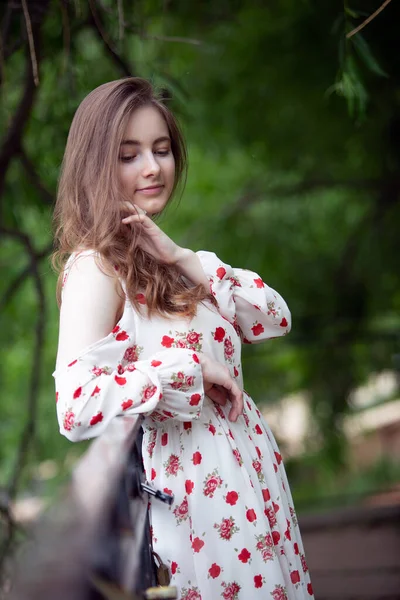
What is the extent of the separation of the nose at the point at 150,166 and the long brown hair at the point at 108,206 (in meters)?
0.08

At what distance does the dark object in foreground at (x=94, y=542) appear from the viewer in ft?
3.33

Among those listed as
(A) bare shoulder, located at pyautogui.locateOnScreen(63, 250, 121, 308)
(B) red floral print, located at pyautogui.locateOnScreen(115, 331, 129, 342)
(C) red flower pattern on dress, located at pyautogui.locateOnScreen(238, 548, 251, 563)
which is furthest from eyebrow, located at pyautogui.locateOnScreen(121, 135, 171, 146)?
(C) red flower pattern on dress, located at pyautogui.locateOnScreen(238, 548, 251, 563)

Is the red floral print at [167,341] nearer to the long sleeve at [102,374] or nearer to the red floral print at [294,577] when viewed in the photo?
the long sleeve at [102,374]

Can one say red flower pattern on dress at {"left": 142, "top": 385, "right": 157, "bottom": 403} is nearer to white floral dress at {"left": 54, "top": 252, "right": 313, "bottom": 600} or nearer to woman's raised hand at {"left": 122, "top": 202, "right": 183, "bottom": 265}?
white floral dress at {"left": 54, "top": 252, "right": 313, "bottom": 600}

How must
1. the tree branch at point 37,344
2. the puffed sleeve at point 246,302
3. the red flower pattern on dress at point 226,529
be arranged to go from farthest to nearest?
the tree branch at point 37,344 < the puffed sleeve at point 246,302 < the red flower pattern on dress at point 226,529

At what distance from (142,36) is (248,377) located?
3636mm

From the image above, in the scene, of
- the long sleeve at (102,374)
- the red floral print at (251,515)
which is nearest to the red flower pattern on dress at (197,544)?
the red floral print at (251,515)

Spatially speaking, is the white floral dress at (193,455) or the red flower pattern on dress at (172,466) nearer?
the white floral dress at (193,455)

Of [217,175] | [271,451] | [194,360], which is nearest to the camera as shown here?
[194,360]

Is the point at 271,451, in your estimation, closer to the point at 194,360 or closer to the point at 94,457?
the point at 194,360

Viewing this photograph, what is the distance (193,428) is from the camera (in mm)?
1972

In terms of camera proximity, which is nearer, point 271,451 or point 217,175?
point 271,451

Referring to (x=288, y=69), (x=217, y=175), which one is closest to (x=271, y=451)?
(x=288, y=69)

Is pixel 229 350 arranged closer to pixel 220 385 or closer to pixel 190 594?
pixel 220 385
